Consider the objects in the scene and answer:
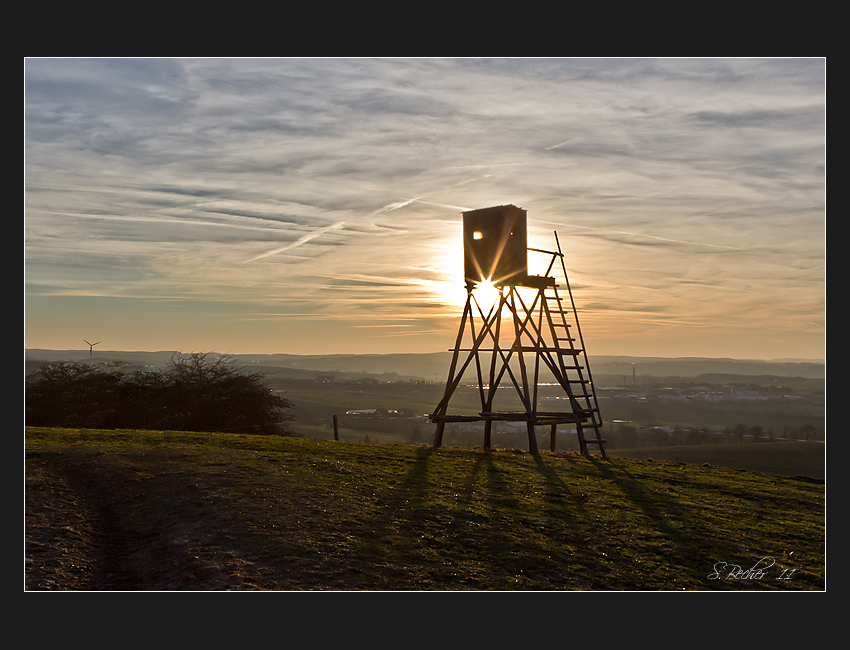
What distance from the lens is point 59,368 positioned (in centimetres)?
3247

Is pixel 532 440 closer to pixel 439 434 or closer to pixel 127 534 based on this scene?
pixel 439 434

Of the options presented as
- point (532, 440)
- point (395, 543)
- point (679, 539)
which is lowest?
point (679, 539)

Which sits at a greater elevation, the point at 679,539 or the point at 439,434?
the point at 439,434

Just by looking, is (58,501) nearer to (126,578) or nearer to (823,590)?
(126,578)

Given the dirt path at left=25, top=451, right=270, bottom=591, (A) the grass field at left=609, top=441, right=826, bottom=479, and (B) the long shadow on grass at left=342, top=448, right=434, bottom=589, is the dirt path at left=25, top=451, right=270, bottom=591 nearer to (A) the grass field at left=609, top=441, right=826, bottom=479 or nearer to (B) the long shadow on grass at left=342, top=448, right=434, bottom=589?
(B) the long shadow on grass at left=342, top=448, right=434, bottom=589

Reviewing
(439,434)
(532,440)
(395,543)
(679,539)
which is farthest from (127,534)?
(532,440)

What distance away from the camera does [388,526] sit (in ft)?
40.4

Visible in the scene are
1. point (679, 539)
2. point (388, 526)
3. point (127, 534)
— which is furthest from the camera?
point (679, 539)

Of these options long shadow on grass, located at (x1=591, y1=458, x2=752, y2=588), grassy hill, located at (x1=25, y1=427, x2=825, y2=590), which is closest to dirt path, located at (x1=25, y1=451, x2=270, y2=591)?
grassy hill, located at (x1=25, y1=427, x2=825, y2=590)

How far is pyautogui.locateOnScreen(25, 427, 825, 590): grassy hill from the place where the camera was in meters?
10.4

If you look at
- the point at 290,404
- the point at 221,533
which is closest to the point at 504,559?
the point at 221,533

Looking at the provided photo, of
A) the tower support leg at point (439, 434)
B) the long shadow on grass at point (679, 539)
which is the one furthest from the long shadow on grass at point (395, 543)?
the tower support leg at point (439, 434)

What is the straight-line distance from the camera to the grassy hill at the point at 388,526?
34.1ft

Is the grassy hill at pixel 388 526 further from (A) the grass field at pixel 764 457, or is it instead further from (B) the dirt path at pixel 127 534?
(A) the grass field at pixel 764 457
